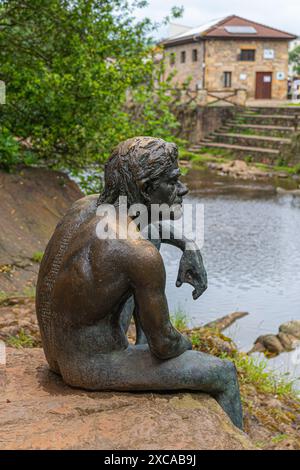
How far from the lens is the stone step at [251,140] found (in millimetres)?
26250

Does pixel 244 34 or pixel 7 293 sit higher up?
pixel 244 34

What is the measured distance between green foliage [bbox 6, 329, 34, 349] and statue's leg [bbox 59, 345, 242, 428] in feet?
6.98

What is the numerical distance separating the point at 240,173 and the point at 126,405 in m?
19.9

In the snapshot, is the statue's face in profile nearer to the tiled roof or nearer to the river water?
the river water

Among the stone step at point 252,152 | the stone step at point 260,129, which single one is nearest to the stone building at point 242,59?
the stone step at point 260,129

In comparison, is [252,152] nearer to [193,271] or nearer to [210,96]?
[210,96]

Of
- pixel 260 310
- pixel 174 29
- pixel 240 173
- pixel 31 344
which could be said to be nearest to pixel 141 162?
pixel 31 344

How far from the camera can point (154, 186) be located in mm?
3447

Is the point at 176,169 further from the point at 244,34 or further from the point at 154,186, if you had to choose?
the point at 244,34

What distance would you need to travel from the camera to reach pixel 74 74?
959 cm

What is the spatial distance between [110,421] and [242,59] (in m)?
39.9

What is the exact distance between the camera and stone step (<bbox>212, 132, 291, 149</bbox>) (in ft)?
86.1

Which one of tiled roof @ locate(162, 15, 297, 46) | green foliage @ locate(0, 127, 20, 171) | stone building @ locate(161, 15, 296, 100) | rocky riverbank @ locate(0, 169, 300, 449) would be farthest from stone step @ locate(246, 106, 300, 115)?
rocky riverbank @ locate(0, 169, 300, 449)

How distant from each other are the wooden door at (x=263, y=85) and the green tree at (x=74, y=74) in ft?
106
